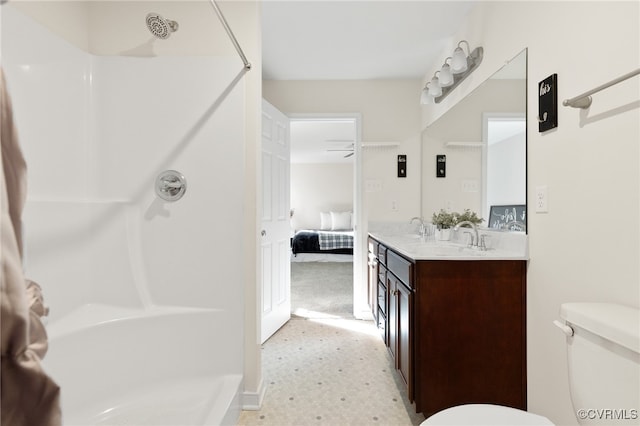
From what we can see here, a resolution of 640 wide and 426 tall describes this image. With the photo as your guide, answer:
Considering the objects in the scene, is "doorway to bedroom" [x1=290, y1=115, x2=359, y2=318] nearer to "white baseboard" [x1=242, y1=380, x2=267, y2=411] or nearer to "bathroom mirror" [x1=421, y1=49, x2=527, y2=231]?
"bathroom mirror" [x1=421, y1=49, x2=527, y2=231]

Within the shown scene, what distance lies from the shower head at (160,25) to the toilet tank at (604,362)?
6.50 ft

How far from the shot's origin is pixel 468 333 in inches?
61.3

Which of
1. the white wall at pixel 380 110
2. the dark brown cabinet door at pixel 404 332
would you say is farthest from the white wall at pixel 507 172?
the white wall at pixel 380 110

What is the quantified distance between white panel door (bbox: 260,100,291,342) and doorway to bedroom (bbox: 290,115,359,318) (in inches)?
14.8

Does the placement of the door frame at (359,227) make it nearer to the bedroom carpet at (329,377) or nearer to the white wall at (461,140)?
the bedroom carpet at (329,377)

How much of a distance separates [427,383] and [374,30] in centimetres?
231

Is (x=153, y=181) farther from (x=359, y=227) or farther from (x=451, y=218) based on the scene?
(x=451, y=218)

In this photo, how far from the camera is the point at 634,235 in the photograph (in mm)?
989

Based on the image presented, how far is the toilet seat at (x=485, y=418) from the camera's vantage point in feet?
3.16

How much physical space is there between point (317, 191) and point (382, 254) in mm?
5891

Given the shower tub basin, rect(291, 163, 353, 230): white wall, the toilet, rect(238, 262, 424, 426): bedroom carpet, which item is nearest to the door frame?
rect(238, 262, 424, 426): bedroom carpet

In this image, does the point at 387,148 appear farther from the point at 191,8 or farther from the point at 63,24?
the point at 63,24

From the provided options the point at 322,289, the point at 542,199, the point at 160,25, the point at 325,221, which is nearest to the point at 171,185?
the point at 160,25

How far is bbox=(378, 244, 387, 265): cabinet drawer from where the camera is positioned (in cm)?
226
